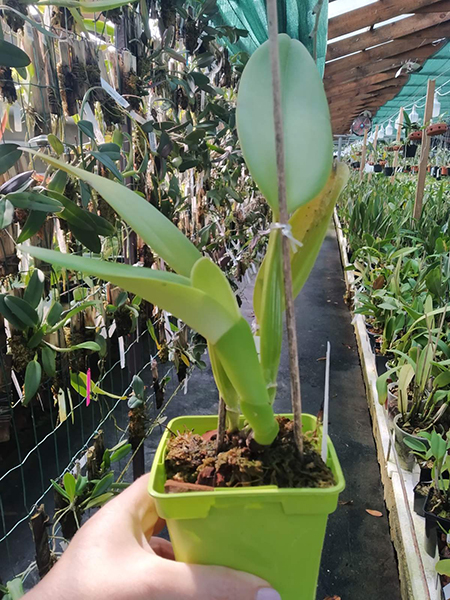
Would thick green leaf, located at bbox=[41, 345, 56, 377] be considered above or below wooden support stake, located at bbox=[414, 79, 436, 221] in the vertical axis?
below

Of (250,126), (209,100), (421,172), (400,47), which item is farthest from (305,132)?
(400,47)

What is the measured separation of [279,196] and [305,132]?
0.07 metres

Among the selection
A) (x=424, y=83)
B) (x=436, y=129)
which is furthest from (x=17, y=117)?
(x=424, y=83)

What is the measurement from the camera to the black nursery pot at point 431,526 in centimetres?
89

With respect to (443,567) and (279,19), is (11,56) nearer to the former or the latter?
(279,19)

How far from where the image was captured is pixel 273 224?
0.39 metres

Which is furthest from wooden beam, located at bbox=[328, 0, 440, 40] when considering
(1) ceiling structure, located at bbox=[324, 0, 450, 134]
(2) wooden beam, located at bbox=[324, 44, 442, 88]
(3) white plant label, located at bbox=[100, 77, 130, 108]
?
(3) white plant label, located at bbox=[100, 77, 130, 108]

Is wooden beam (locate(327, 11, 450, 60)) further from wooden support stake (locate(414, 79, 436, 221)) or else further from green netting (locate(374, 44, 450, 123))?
wooden support stake (locate(414, 79, 436, 221))

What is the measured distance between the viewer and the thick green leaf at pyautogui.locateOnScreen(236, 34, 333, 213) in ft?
1.30

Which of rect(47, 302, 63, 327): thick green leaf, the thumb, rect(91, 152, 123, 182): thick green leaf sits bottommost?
the thumb

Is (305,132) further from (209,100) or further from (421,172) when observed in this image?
(421,172)

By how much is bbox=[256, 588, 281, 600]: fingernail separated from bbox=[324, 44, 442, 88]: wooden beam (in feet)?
19.0

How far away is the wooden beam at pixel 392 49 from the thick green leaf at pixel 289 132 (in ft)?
15.6

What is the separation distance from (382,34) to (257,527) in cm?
480
